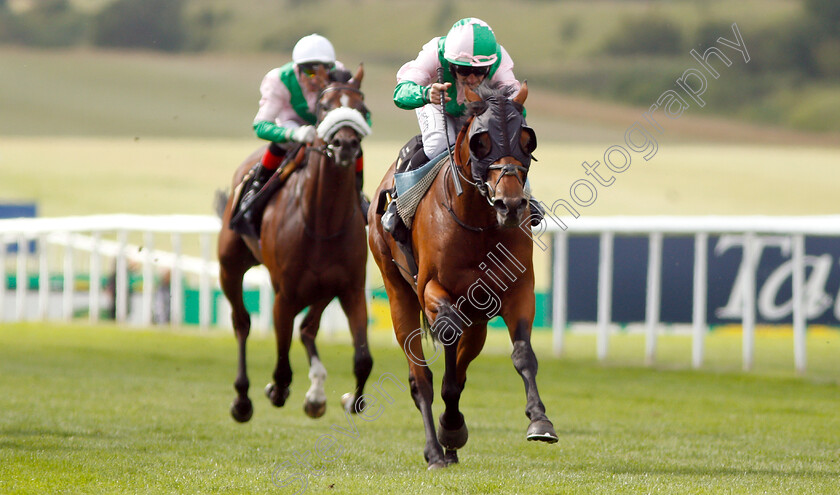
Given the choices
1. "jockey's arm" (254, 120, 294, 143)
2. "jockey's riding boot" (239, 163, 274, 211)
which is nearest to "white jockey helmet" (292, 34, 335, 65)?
"jockey's arm" (254, 120, 294, 143)

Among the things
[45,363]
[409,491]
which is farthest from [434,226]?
[45,363]

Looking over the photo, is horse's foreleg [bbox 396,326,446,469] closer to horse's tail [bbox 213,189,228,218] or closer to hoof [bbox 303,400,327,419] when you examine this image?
hoof [bbox 303,400,327,419]

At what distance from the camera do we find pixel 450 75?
198 inches

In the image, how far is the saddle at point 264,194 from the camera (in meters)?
6.52

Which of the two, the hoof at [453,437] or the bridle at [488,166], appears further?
the hoof at [453,437]

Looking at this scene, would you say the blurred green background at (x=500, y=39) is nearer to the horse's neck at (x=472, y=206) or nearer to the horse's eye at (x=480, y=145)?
the horse's neck at (x=472, y=206)

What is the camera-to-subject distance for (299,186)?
20.6 feet

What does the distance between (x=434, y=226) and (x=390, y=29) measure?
138 ft

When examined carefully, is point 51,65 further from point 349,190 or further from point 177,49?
point 349,190

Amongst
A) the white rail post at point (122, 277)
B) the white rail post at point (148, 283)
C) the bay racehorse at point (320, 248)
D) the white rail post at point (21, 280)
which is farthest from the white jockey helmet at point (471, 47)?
the white rail post at point (21, 280)

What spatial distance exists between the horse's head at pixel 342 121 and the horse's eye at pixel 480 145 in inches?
59.0

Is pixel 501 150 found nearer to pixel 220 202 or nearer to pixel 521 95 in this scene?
pixel 521 95

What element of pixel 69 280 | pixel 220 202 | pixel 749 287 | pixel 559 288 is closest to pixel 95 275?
pixel 69 280

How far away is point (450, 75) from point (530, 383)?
1544 millimetres
